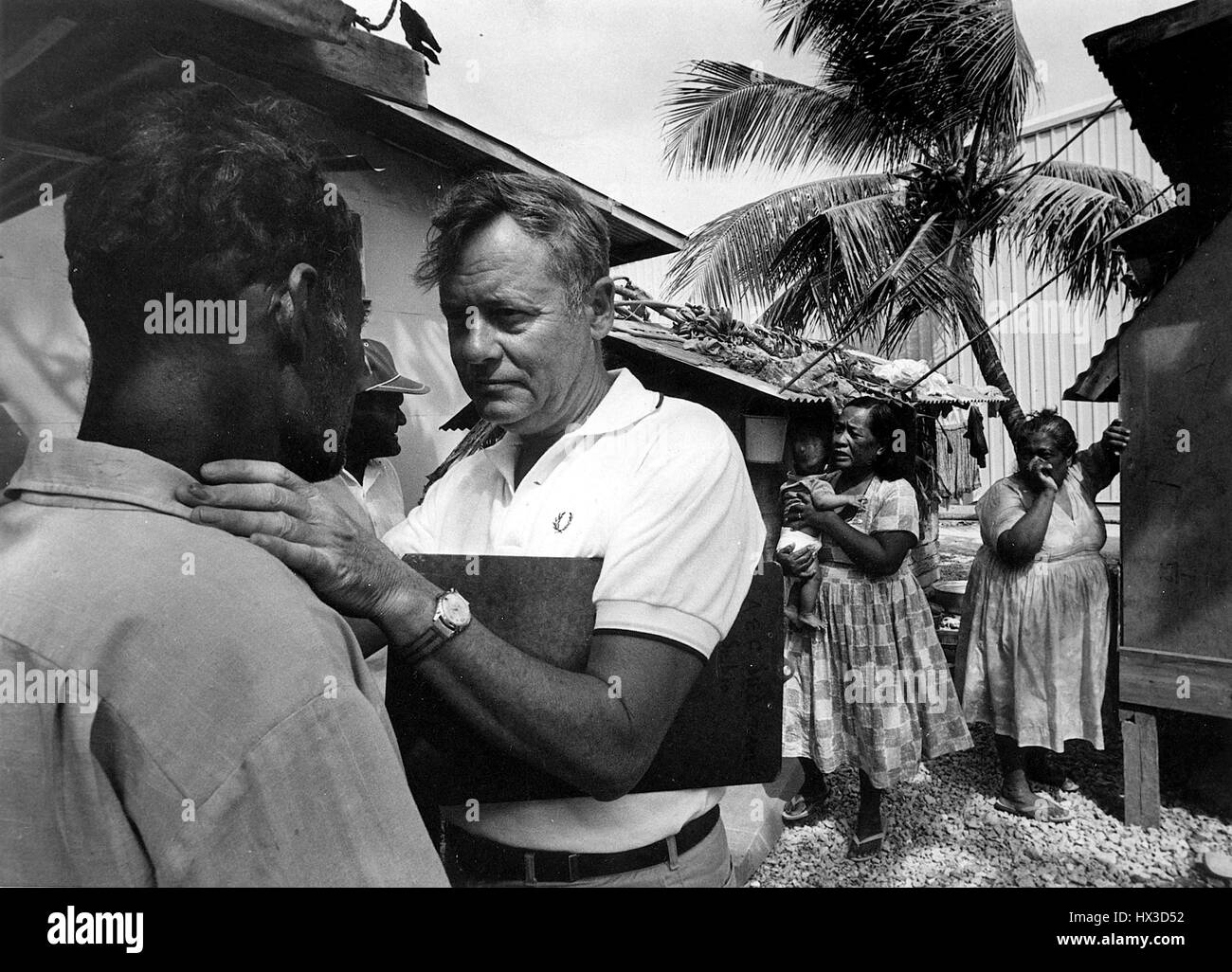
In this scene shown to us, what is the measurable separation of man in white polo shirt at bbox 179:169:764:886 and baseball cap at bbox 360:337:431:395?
186mm

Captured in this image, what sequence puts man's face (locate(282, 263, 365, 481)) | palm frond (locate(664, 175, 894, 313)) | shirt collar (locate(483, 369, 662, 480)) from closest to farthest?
man's face (locate(282, 263, 365, 481)) → shirt collar (locate(483, 369, 662, 480)) → palm frond (locate(664, 175, 894, 313))

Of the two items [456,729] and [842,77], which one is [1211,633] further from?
[456,729]

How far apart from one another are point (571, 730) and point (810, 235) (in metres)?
1.67

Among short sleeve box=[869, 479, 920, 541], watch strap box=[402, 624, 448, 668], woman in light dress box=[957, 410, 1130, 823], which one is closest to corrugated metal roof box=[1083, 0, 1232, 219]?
woman in light dress box=[957, 410, 1130, 823]

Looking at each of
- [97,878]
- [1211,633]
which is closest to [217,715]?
[97,878]

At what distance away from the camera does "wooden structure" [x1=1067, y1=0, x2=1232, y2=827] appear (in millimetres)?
2123

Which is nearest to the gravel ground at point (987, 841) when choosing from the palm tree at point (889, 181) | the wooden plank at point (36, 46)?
the palm tree at point (889, 181)

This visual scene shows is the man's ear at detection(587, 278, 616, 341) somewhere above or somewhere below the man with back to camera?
above

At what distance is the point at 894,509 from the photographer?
8.60 ft

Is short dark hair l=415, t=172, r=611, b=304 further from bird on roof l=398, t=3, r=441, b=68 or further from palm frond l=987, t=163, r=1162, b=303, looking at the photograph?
palm frond l=987, t=163, r=1162, b=303

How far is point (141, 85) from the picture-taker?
1551 mm

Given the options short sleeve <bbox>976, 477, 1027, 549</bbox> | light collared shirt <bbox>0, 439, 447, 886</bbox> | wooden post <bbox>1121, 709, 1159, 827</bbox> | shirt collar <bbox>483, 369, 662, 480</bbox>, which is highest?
shirt collar <bbox>483, 369, 662, 480</bbox>

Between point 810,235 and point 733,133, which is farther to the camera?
point 810,235

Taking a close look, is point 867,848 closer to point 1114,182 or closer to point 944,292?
point 944,292
